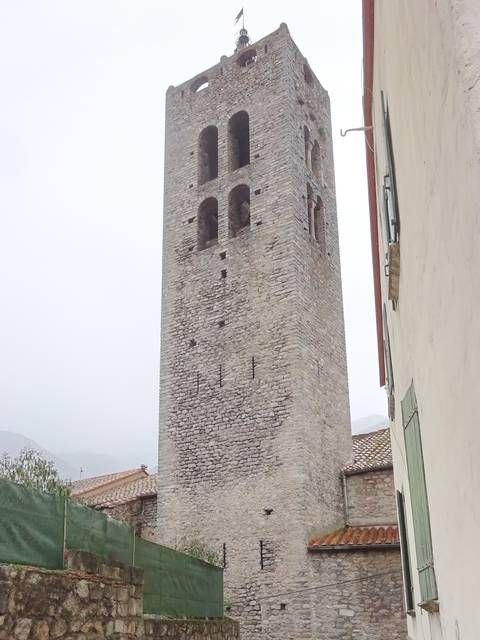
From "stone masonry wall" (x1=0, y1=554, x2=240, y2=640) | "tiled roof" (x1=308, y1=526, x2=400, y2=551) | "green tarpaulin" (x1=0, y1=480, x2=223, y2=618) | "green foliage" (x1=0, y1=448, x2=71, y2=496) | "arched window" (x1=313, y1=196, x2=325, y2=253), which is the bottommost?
"stone masonry wall" (x1=0, y1=554, x2=240, y2=640)

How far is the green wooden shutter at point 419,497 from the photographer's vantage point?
4.98 metres

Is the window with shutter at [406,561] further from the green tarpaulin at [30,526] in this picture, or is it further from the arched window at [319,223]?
the arched window at [319,223]

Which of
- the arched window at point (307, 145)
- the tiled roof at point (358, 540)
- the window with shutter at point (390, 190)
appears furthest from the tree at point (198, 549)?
the window with shutter at point (390, 190)

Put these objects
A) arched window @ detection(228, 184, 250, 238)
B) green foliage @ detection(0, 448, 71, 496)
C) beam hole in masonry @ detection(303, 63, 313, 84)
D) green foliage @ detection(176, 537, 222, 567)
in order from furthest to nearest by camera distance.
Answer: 1. beam hole in masonry @ detection(303, 63, 313, 84)
2. arched window @ detection(228, 184, 250, 238)
3. green foliage @ detection(176, 537, 222, 567)
4. green foliage @ detection(0, 448, 71, 496)

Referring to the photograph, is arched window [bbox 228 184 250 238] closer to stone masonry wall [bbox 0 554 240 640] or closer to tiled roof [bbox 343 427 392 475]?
tiled roof [bbox 343 427 392 475]

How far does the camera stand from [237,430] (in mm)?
17422

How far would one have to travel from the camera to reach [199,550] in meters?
16.6

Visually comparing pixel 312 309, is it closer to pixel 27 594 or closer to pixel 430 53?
pixel 27 594

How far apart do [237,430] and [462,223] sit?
1535 centimetres

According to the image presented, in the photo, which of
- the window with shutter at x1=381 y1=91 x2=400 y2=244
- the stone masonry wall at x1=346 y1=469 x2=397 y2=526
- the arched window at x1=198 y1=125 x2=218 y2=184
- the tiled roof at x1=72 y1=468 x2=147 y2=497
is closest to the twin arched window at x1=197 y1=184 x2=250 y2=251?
the arched window at x1=198 y1=125 x2=218 y2=184

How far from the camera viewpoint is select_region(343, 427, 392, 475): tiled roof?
56.7 feet

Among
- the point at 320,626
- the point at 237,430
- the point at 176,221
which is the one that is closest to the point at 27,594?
the point at 320,626

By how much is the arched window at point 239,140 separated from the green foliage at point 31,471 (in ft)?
34.3

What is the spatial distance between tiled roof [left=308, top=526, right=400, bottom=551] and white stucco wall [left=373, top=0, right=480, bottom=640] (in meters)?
10.2
